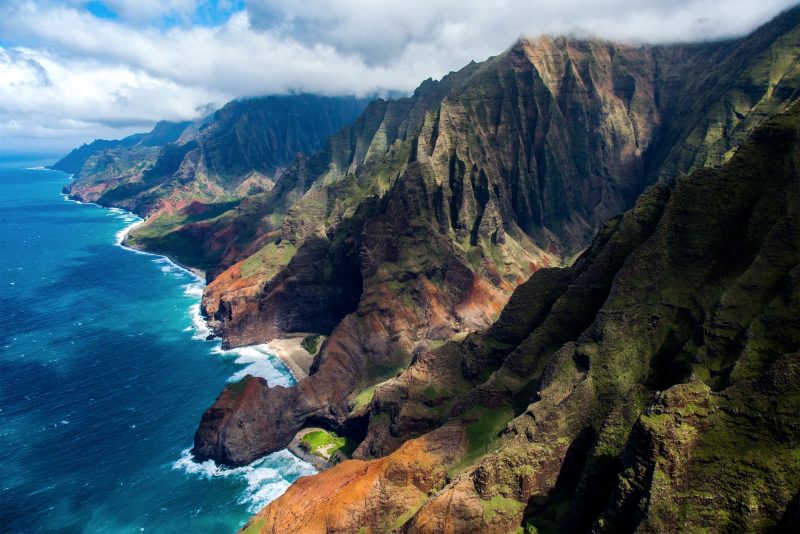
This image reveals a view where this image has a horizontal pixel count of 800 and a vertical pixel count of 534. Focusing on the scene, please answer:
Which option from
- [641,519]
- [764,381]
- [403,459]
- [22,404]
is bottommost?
[22,404]

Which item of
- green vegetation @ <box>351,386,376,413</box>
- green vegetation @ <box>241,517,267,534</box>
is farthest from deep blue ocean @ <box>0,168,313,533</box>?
green vegetation @ <box>351,386,376,413</box>

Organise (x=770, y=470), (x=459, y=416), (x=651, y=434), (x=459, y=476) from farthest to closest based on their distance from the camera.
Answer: (x=459, y=416) < (x=459, y=476) < (x=651, y=434) < (x=770, y=470)

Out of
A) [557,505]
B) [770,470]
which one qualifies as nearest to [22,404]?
[557,505]

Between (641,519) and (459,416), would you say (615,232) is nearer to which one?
(459,416)

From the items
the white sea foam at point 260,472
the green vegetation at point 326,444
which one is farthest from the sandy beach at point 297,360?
the white sea foam at point 260,472

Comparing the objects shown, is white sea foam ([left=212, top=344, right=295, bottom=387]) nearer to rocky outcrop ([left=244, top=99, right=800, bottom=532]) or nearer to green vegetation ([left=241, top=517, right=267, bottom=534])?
green vegetation ([left=241, top=517, right=267, bottom=534])

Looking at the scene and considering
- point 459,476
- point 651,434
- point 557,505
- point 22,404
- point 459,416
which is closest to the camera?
point 651,434
